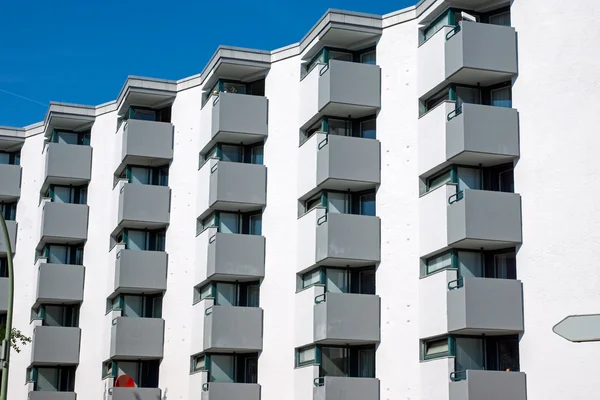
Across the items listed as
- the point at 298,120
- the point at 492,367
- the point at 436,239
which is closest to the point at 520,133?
the point at 436,239

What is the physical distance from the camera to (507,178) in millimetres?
34344

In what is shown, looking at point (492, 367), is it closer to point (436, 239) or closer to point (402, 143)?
point (436, 239)

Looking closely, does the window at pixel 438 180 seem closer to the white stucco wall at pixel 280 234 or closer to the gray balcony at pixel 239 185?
the white stucco wall at pixel 280 234

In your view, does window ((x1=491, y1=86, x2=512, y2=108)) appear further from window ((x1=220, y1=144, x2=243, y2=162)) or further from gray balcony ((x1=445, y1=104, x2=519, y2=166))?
window ((x1=220, y1=144, x2=243, y2=162))

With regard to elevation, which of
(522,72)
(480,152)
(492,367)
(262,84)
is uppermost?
(262,84)

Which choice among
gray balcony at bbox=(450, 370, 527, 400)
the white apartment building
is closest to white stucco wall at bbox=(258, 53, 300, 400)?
the white apartment building

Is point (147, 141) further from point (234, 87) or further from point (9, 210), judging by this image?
point (9, 210)

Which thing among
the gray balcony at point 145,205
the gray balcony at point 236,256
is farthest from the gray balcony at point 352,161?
the gray balcony at point 145,205

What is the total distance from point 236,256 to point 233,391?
545 centimetres

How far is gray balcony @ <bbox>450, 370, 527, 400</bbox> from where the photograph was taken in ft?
102

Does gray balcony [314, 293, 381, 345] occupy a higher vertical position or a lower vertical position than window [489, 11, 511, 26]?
lower

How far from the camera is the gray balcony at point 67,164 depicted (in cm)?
Result: 5338

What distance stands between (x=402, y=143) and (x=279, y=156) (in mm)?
7583

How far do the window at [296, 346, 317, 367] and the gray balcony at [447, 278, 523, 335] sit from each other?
7860mm
